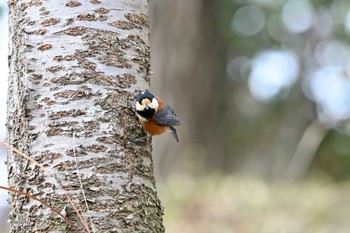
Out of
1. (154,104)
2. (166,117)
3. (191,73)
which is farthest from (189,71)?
(154,104)

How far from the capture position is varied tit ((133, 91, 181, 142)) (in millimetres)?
2004

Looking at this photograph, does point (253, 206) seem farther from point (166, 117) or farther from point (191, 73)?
point (166, 117)

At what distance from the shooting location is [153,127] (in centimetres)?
222

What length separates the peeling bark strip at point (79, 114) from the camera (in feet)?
5.99

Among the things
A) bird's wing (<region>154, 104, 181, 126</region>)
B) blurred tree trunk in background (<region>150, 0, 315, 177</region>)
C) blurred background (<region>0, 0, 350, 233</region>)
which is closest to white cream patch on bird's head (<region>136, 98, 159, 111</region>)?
bird's wing (<region>154, 104, 181, 126</region>)

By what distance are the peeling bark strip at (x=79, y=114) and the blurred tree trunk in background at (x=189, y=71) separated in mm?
4908

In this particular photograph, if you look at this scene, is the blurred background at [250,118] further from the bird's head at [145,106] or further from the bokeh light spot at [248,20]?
the bird's head at [145,106]

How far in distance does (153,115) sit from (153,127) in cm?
4

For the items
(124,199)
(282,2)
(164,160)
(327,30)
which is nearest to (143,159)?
(124,199)

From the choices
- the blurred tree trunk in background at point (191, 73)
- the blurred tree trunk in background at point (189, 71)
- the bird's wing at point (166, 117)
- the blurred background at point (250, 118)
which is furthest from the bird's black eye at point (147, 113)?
the blurred tree trunk in background at point (189, 71)

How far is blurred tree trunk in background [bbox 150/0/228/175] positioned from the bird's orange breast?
4416 mm

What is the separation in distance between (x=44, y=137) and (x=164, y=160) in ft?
16.3

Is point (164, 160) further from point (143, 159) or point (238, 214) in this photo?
point (143, 159)

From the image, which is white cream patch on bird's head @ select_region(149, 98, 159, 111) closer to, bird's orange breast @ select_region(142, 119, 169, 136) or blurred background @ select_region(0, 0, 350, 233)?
bird's orange breast @ select_region(142, 119, 169, 136)
